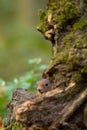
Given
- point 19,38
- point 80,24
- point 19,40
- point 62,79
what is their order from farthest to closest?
point 19,38 < point 19,40 < point 80,24 < point 62,79

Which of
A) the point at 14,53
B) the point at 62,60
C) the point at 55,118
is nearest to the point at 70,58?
the point at 62,60

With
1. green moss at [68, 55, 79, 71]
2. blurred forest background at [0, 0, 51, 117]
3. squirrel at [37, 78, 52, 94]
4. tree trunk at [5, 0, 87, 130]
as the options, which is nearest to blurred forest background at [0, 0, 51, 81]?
blurred forest background at [0, 0, 51, 117]

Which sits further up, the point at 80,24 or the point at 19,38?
the point at 19,38

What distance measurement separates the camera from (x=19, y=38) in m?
19.1

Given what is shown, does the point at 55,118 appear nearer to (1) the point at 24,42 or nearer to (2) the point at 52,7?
(2) the point at 52,7

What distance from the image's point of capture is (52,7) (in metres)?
5.95

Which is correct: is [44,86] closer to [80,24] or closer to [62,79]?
[62,79]

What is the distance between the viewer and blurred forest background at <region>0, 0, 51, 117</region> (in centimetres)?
1549

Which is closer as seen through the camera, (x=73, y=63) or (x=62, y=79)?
(x=73, y=63)

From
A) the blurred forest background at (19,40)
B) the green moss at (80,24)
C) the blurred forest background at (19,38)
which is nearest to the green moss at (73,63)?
the green moss at (80,24)

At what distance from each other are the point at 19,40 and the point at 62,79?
13179 mm

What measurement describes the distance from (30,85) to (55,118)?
2260 millimetres

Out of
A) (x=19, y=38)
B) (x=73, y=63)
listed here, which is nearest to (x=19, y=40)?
(x=19, y=38)

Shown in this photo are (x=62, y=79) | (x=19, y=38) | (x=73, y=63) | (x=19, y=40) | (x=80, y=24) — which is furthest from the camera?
(x=19, y=38)
